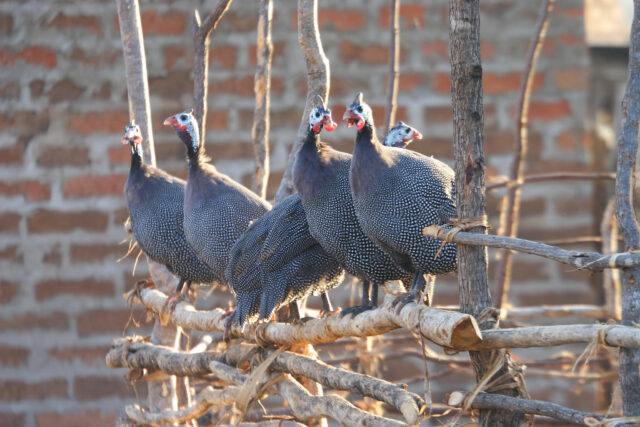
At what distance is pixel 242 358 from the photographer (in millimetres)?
2598

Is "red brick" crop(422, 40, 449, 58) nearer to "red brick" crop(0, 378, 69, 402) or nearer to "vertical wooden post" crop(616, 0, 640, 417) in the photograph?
"red brick" crop(0, 378, 69, 402)

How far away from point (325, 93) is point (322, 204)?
567mm

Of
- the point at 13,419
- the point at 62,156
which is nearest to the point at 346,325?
the point at 62,156

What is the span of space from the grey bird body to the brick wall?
0.84m

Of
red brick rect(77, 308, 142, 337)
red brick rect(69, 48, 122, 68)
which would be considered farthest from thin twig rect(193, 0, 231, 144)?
red brick rect(77, 308, 142, 337)

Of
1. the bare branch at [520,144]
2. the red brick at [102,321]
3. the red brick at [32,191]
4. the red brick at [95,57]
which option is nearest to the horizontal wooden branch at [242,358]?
the red brick at [102,321]

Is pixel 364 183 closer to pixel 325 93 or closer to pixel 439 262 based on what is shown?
pixel 439 262

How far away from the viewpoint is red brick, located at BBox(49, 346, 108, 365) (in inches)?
167

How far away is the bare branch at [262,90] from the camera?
10.5 ft

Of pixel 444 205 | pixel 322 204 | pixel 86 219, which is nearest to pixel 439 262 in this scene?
pixel 444 205

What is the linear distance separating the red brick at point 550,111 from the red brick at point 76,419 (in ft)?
7.58

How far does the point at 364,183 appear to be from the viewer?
2180 millimetres

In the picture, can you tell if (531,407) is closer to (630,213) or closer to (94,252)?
(630,213)

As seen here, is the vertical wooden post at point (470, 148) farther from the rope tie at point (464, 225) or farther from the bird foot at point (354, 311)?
the bird foot at point (354, 311)
